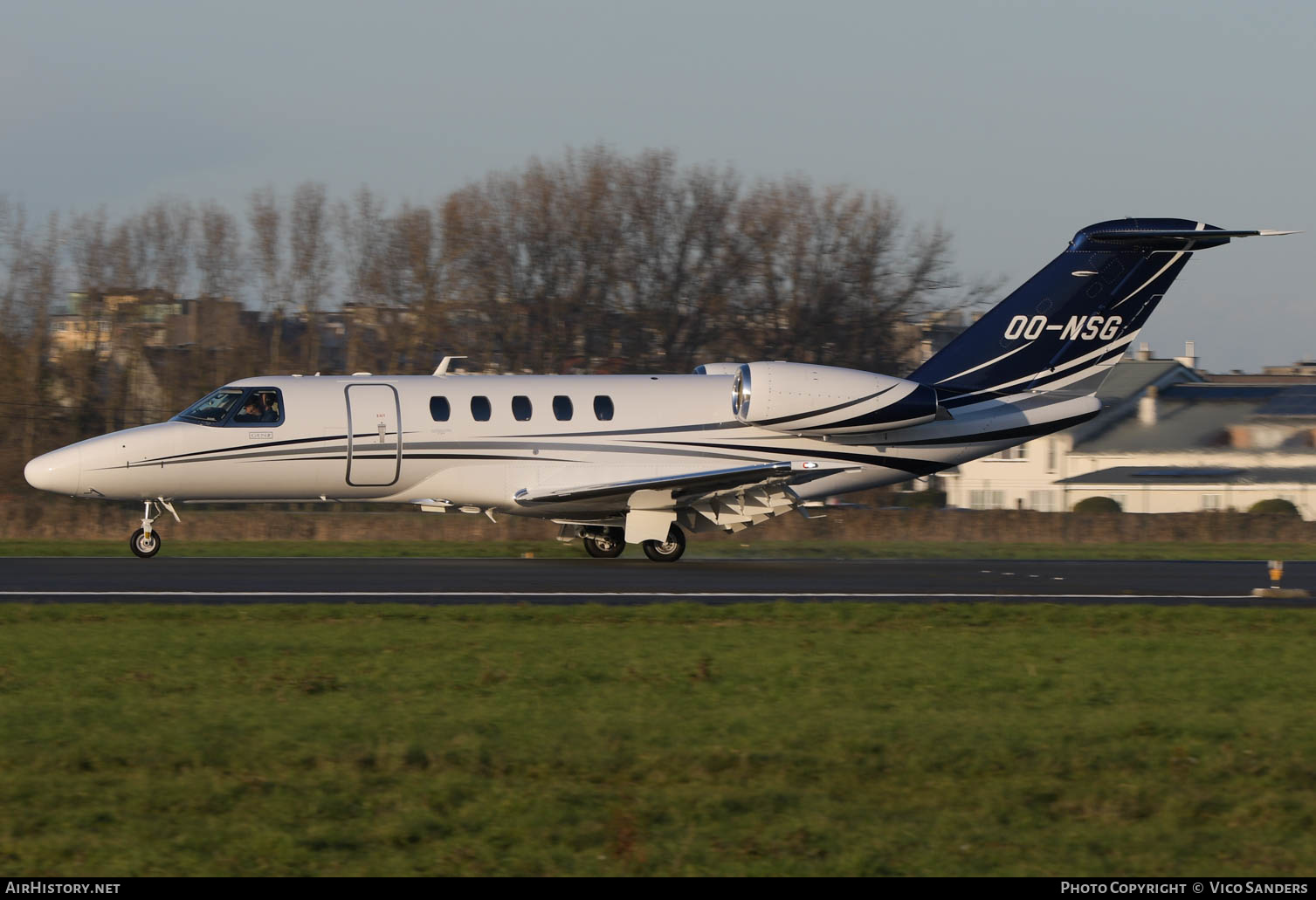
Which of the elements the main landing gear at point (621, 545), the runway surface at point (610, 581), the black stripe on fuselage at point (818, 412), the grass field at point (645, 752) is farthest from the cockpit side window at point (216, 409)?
the grass field at point (645, 752)

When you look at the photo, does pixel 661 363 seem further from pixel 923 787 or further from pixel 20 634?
pixel 923 787

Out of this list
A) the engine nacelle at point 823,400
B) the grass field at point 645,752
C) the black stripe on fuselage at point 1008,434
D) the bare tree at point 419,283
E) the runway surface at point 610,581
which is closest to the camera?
the grass field at point 645,752

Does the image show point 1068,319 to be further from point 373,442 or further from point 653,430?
point 373,442

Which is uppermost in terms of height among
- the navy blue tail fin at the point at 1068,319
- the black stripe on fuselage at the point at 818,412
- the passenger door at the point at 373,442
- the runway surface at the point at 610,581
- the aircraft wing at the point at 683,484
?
the navy blue tail fin at the point at 1068,319

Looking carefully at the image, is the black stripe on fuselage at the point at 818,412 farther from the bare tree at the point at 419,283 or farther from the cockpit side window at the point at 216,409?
Result: the bare tree at the point at 419,283

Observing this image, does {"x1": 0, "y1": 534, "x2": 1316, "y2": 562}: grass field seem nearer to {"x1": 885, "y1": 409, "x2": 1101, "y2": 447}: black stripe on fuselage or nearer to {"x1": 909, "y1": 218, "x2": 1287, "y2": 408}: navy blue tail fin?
{"x1": 885, "y1": 409, "x2": 1101, "y2": 447}: black stripe on fuselage

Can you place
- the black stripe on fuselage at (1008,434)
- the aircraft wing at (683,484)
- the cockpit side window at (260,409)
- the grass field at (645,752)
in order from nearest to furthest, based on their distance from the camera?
the grass field at (645,752) → the aircraft wing at (683,484) → the cockpit side window at (260,409) → the black stripe on fuselage at (1008,434)

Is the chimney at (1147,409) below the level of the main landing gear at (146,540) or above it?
above

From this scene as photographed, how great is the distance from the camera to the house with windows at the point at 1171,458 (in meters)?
58.3

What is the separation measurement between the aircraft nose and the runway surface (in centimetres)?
112

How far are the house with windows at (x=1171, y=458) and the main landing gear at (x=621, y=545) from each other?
39404 millimetres

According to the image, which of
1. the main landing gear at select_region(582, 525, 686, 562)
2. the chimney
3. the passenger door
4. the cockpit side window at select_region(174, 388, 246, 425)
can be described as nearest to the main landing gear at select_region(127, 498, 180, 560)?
the cockpit side window at select_region(174, 388, 246, 425)

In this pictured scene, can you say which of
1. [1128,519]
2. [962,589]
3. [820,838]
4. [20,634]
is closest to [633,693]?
[820,838]

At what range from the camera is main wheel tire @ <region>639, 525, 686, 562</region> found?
2164 centimetres
